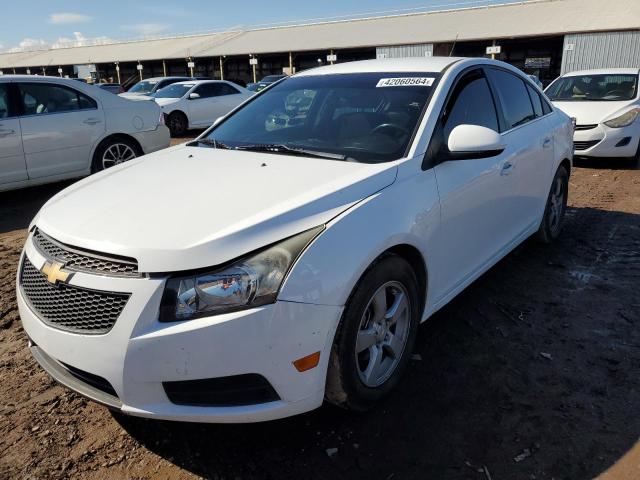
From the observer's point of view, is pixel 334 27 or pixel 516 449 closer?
pixel 516 449

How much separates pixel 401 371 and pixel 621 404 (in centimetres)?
112

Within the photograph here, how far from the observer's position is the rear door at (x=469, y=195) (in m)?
2.96

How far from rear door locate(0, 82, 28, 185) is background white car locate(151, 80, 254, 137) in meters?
7.39

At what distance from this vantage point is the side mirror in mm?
2889

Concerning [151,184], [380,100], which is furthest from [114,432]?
[380,100]

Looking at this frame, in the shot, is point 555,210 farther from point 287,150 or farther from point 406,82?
point 287,150

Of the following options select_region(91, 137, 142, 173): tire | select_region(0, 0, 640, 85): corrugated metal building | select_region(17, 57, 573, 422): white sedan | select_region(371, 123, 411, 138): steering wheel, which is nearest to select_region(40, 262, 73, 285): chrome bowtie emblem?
select_region(17, 57, 573, 422): white sedan

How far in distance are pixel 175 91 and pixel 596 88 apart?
34.4ft

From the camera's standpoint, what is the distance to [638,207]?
6258mm

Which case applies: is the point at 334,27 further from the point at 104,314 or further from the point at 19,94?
the point at 104,314

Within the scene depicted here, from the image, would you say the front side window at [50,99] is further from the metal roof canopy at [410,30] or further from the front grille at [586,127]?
the metal roof canopy at [410,30]

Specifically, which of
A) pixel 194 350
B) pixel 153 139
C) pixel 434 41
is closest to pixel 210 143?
pixel 194 350

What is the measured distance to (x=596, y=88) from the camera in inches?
376

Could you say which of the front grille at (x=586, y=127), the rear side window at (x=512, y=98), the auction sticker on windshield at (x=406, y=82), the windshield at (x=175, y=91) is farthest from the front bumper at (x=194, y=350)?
the windshield at (x=175, y=91)
